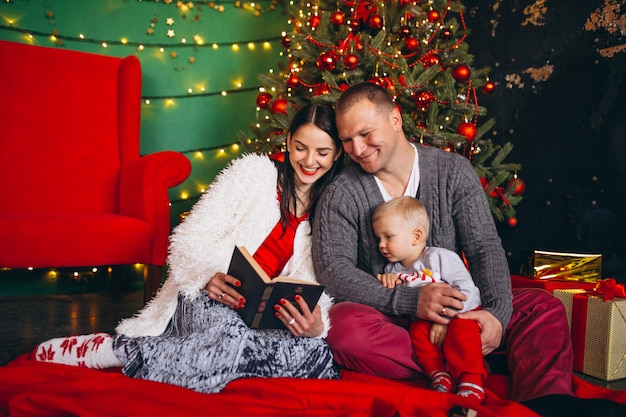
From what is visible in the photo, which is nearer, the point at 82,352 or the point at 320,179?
the point at 82,352

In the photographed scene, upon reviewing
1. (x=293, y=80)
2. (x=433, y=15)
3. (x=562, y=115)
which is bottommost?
(x=562, y=115)

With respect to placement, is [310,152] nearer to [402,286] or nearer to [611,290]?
[402,286]

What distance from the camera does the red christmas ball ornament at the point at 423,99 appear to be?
113 inches

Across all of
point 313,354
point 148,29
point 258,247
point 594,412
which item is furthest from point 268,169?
point 148,29

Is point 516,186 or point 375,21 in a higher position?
point 375,21

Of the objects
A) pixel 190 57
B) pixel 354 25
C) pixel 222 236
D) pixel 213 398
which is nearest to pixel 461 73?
pixel 354 25

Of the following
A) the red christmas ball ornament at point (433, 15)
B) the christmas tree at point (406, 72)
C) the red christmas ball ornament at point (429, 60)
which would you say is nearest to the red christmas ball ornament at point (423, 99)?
the christmas tree at point (406, 72)

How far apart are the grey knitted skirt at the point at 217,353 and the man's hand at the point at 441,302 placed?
1.20 feet

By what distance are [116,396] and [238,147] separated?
2.86 metres

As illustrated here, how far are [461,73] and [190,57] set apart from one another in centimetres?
199

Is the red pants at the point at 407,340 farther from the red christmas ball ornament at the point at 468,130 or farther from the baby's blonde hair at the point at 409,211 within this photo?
the red christmas ball ornament at the point at 468,130

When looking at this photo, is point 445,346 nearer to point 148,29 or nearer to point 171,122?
point 171,122

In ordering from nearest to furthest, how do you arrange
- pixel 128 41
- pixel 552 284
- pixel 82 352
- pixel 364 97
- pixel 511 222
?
pixel 82 352, pixel 364 97, pixel 552 284, pixel 511 222, pixel 128 41

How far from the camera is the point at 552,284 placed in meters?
2.34
